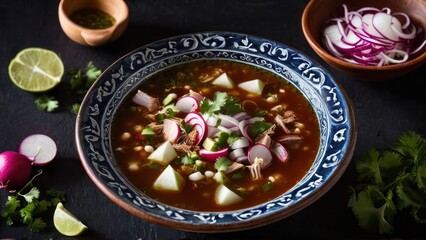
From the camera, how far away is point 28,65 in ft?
13.5

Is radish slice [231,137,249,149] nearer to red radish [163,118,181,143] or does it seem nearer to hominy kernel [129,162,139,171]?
red radish [163,118,181,143]

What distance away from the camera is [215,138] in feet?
11.2

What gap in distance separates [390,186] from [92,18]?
87.3 inches

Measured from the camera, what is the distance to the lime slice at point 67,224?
3277 mm

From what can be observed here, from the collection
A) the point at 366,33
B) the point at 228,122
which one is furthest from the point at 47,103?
the point at 366,33

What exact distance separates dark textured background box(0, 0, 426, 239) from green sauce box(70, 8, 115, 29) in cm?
14

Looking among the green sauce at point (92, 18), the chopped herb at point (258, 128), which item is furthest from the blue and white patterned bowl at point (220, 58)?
the green sauce at point (92, 18)

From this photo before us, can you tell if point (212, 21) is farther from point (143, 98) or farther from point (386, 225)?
point (386, 225)

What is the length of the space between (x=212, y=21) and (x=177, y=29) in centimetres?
25

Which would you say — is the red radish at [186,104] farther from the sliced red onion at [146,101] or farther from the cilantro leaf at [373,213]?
the cilantro leaf at [373,213]

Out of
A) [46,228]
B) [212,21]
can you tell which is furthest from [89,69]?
[46,228]

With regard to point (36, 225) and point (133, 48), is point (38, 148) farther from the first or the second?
point (133, 48)

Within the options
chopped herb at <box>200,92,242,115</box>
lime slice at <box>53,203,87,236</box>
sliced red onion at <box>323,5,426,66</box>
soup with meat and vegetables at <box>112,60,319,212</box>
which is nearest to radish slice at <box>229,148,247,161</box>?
soup with meat and vegetables at <box>112,60,319,212</box>

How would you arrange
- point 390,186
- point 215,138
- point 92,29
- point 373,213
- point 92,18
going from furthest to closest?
1. point 92,18
2. point 92,29
3. point 215,138
4. point 390,186
5. point 373,213
